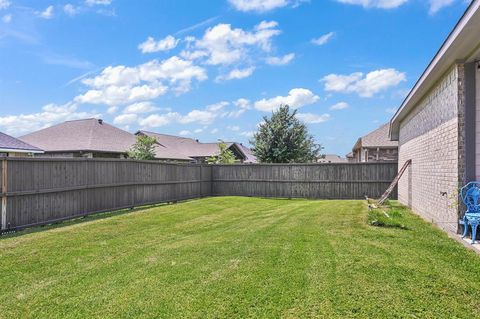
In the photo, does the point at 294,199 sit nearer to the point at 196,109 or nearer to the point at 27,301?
the point at 27,301

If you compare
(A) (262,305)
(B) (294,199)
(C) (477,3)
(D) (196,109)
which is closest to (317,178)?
(B) (294,199)

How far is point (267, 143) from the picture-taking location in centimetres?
2309

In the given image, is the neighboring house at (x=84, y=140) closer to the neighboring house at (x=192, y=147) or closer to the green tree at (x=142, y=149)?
the green tree at (x=142, y=149)

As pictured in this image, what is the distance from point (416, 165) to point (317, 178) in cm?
585

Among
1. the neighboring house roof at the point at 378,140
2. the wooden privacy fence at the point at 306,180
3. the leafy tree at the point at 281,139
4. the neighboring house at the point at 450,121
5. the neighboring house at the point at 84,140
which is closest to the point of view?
the neighboring house at the point at 450,121

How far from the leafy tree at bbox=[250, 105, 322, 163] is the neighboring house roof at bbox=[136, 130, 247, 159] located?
11.1 metres

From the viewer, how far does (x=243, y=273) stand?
416cm

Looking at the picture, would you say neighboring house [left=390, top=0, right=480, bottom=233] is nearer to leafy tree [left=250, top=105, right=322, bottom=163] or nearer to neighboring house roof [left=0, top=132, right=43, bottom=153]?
leafy tree [left=250, top=105, right=322, bottom=163]

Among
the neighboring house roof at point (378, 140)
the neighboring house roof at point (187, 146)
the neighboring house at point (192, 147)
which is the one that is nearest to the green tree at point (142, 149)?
the neighboring house at point (192, 147)

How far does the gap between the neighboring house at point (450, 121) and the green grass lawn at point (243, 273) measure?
0.79 m

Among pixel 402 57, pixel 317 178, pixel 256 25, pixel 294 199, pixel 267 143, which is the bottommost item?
pixel 294 199

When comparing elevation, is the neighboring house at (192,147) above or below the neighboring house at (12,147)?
above

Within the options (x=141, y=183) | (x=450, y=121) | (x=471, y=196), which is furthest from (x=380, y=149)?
(x=471, y=196)

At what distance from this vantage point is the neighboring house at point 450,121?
5.32m
